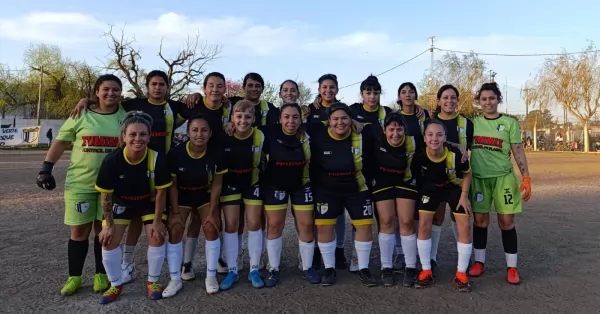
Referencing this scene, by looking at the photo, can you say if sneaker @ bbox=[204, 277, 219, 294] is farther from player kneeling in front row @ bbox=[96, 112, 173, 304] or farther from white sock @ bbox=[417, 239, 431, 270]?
white sock @ bbox=[417, 239, 431, 270]

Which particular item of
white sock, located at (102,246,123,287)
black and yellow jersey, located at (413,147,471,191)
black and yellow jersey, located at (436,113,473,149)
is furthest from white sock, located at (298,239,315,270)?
black and yellow jersey, located at (436,113,473,149)

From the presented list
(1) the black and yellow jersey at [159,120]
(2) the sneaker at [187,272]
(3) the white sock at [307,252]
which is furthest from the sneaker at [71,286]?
(3) the white sock at [307,252]

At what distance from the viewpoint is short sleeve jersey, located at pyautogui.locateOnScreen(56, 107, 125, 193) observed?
4.38 m

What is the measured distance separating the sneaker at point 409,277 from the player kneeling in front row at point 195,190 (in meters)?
1.99

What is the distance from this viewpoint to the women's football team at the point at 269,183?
4.30 meters

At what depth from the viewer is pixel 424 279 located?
15.0 feet

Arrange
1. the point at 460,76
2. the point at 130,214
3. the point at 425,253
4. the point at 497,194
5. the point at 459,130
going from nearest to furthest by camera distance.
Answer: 1. the point at 130,214
2. the point at 425,253
3. the point at 497,194
4. the point at 459,130
5. the point at 460,76

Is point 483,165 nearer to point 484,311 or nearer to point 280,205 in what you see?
point 484,311

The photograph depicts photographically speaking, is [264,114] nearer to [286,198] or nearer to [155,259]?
[286,198]

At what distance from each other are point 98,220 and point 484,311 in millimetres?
3974

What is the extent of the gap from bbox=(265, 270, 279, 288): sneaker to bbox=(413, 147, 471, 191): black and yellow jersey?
189cm

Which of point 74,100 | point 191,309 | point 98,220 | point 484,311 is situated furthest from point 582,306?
point 74,100

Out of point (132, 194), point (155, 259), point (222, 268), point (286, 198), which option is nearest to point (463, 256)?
point (286, 198)

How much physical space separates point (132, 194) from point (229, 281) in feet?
4.45
